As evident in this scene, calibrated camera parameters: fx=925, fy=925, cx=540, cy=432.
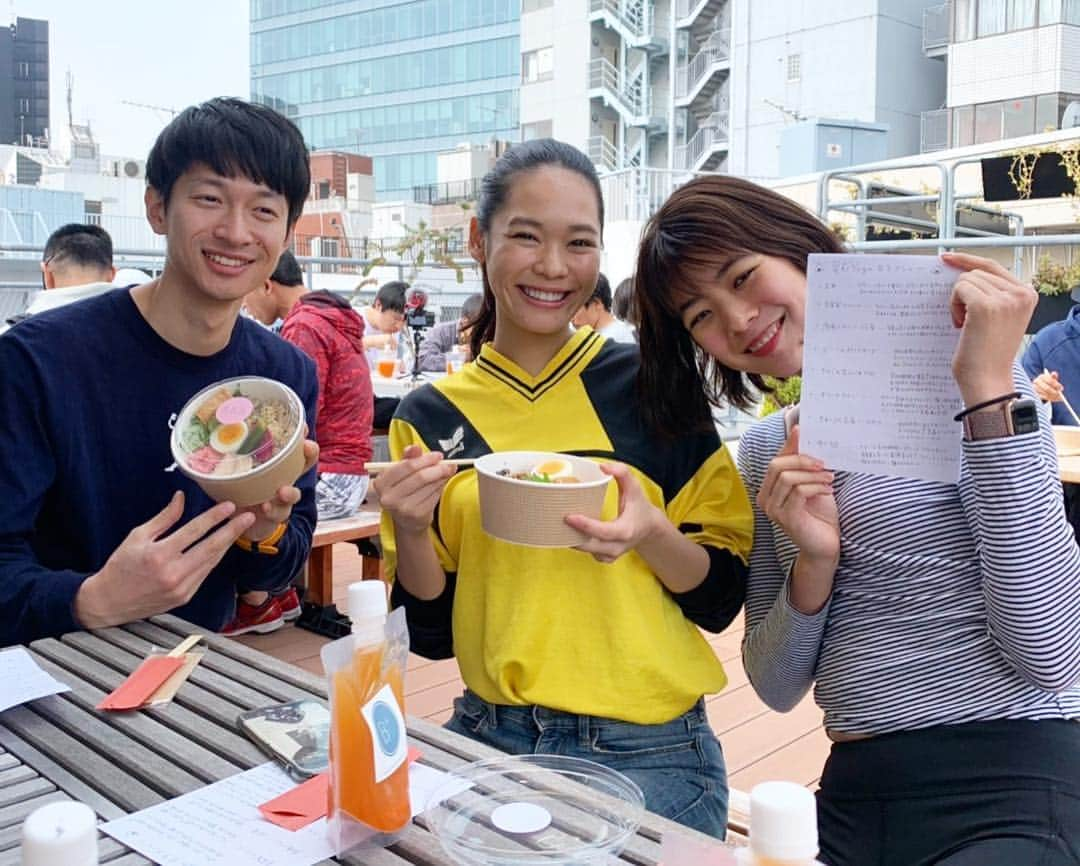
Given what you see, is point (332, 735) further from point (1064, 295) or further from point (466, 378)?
point (1064, 295)

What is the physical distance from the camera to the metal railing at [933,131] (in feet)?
72.6

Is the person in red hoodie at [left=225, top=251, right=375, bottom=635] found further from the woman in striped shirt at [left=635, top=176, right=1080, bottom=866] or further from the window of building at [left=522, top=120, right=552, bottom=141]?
the window of building at [left=522, top=120, right=552, bottom=141]

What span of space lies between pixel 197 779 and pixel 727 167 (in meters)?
26.1

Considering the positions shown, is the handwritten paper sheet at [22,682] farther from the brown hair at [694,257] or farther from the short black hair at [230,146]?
the brown hair at [694,257]

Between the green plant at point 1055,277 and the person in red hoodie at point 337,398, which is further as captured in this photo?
the green plant at point 1055,277

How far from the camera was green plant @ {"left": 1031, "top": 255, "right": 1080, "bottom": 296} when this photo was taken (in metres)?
6.79

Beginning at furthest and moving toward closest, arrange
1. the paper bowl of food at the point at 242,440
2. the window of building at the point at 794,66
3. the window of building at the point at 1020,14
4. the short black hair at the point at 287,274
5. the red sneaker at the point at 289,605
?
the window of building at the point at 794,66, the window of building at the point at 1020,14, the short black hair at the point at 287,274, the red sneaker at the point at 289,605, the paper bowl of food at the point at 242,440

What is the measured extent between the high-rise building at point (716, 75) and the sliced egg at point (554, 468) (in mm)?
18425

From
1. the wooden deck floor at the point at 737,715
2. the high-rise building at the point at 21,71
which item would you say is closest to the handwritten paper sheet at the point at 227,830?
the wooden deck floor at the point at 737,715

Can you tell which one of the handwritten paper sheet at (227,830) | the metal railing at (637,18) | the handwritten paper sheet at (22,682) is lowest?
the handwritten paper sheet at (227,830)

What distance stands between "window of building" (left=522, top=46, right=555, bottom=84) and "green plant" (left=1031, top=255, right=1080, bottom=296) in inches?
1044

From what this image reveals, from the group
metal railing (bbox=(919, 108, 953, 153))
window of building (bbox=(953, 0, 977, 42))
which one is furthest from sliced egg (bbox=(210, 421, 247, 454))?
metal railing (bbox=(919, 108, 953, 153))

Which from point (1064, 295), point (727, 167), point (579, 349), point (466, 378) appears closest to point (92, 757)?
point (466, 378)

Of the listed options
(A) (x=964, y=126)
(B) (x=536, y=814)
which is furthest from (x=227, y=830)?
(A) (x=964, y=126)
